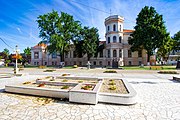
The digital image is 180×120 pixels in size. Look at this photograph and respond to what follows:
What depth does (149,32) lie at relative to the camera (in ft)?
113

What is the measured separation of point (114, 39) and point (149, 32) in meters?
10.9

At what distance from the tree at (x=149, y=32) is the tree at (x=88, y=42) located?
11.9 metres

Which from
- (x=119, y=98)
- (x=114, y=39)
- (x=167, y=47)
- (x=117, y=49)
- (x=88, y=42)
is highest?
(x=114, y=39)

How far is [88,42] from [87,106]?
35.2 metres

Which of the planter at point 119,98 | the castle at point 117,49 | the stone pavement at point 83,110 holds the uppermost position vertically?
the castle at point 117,49

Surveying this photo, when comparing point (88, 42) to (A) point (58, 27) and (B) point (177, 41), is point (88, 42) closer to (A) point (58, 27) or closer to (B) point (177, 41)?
(A) point (58, 27)

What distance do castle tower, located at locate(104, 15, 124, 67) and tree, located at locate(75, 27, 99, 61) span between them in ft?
14.1

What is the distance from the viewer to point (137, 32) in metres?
35.7

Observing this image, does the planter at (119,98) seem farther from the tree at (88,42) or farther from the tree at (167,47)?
the tree at (167,47)

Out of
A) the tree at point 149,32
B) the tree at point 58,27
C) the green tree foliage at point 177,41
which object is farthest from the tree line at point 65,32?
the green tree foliage at point 177,41

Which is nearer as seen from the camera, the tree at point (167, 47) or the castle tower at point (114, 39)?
the tree at point (167, 47)

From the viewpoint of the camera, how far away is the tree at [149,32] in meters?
33.6

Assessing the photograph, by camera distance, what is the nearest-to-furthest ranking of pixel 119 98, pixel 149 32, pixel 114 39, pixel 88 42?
pixel 119 98
pixel 149 32
pixel 88 42
pixel 114 39

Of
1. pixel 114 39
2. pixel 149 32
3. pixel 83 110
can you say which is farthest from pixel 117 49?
pixel 83 110
